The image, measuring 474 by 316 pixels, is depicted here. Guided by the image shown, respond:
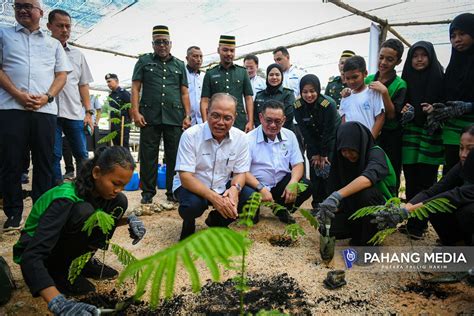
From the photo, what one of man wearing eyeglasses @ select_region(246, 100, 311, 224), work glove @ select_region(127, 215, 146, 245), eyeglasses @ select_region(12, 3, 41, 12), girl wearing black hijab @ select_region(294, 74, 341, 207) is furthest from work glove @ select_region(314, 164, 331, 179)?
eyeglasses @ select_region(12, 3, 41, 12)

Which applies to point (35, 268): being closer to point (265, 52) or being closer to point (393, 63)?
point (393, 63)

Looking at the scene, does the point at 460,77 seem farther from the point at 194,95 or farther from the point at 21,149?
the point at 21,149

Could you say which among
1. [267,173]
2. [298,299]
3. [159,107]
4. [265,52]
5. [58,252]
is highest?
[265,52]

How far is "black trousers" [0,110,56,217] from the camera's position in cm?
262

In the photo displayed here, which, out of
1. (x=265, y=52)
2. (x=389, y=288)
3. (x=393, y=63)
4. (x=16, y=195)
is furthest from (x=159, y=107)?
(x=265, y=52)

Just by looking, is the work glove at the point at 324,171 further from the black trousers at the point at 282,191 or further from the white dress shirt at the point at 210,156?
the white dress shirt at the point at 210,156

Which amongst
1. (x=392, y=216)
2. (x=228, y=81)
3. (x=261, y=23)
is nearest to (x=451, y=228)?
(x=392, y=216)

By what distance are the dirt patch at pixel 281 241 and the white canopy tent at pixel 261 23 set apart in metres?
3.50

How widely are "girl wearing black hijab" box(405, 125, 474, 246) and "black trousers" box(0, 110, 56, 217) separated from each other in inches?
115

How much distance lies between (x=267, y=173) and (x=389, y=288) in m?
1.66

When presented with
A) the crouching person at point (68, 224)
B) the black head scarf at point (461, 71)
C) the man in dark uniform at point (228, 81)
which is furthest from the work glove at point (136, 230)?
the black head scarf at point (461, 71)

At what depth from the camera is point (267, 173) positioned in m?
3.44

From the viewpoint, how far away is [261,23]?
5539mm

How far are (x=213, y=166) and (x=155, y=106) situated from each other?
1391 mm
